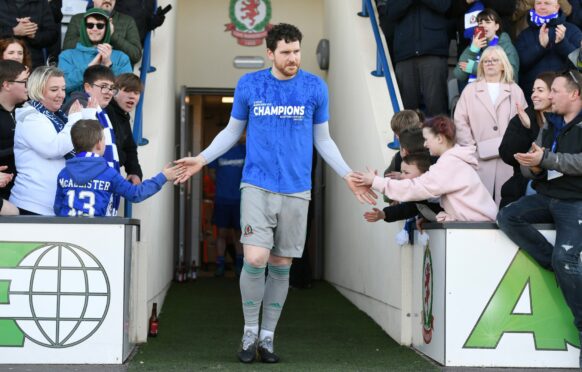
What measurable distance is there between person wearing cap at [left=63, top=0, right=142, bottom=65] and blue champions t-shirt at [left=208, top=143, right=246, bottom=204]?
330 cm

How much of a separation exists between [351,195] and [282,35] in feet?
10.3

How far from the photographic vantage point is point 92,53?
21.3ft

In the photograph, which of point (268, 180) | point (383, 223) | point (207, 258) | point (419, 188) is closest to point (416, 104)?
point (383, 223)

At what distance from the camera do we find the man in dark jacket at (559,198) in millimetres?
4664

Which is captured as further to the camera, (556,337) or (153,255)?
(153,255)

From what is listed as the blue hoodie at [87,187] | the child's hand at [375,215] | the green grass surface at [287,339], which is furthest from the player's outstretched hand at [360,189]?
the blue hoodie at [87,187]

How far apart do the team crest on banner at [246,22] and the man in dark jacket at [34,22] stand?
307cm

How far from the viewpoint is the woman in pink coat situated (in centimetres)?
595

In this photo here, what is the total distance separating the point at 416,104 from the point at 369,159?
53 centimetres

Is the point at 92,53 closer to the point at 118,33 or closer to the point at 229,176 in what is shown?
the point at 118,33

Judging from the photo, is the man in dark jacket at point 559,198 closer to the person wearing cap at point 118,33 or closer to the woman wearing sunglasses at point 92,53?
the woman wearing sunglasses at point 92,53

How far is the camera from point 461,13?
717cm

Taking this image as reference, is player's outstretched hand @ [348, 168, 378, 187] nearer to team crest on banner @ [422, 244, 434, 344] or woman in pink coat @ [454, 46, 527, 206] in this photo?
team crest on banner @ [422, 244, 434, 344]

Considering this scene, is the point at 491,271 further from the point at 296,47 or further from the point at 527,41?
the point at 527,41
